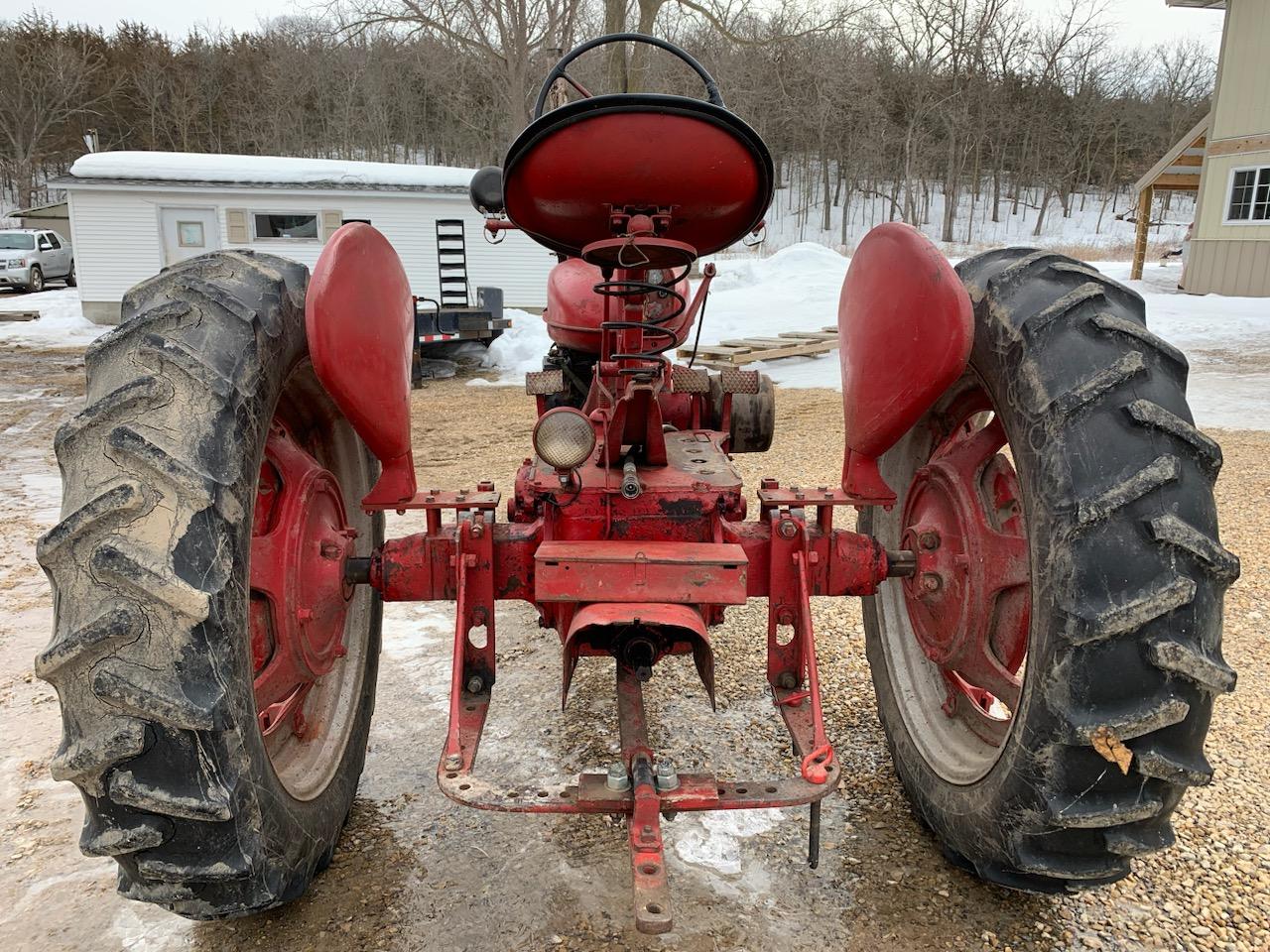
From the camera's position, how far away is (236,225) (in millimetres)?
16312

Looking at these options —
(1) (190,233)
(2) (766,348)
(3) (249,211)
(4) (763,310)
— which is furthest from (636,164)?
(1) (190,233)

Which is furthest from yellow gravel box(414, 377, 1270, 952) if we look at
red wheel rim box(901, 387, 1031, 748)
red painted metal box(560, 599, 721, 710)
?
red painted metal box(560, 599, 721, 710)

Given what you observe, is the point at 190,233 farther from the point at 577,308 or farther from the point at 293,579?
the point at 293,579

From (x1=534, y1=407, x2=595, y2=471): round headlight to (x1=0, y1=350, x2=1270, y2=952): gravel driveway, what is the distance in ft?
3.79

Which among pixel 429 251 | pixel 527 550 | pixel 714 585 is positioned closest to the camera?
pixel 714 585

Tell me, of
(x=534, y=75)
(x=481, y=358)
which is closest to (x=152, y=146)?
(x=534, y=75)

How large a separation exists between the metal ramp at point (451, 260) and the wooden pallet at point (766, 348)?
5.46 metres

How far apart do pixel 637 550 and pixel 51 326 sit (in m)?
19.6

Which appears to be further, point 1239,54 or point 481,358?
point 1239,54

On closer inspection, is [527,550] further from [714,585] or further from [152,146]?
[152,146]

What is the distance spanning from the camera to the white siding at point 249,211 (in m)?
16.2

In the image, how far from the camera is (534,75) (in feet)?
58.5

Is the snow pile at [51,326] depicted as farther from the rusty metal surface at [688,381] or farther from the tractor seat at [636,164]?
the tractor seat at [636,164]

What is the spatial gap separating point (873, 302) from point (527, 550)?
1129mm
